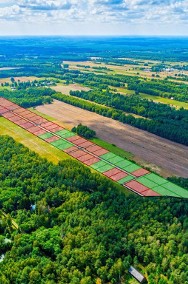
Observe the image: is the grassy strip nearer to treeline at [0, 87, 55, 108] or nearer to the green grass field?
the green grass field

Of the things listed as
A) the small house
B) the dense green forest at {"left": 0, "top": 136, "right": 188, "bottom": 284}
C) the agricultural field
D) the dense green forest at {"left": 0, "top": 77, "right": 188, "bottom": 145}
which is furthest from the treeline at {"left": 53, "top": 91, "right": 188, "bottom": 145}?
the small house

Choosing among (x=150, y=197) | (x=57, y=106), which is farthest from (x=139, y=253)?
(x=57, y=106)

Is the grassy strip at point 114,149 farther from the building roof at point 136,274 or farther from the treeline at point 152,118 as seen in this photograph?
the building roof at point 136,274

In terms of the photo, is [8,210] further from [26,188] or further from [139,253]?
[139,253]

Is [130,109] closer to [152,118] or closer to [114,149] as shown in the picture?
[152,118]

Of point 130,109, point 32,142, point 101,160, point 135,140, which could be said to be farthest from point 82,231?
point 130,109

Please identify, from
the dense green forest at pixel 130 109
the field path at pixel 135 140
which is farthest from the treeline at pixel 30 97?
the field path at pixel 135 140
